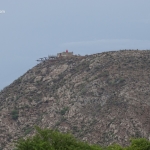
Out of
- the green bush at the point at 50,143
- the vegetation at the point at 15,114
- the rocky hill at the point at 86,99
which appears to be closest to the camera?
the green bush at the point at 50,143

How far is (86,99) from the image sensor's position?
6066 centimetres

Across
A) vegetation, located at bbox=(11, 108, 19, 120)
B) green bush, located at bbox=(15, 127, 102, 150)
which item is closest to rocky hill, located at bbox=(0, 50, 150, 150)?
vegetation, located at bbox=(11, 108, 19, 120)

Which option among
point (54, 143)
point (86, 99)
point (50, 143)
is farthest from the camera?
point (86, 99)

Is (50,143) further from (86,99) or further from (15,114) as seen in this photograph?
(15,114)

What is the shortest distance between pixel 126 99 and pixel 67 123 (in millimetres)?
8150

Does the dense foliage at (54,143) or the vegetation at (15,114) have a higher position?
the vegetation at (15,114)

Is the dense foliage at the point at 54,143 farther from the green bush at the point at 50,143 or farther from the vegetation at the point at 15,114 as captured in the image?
the vegetation at the point at 15,114

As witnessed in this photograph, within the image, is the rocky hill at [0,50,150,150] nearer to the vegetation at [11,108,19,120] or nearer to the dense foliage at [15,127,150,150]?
the vegetation at [11,108,19,120]

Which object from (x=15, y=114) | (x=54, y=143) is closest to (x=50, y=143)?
(x=54, y=143)

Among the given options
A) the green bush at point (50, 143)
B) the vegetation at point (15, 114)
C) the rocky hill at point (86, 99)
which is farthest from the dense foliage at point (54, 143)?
the vegetation at point (15, 114)

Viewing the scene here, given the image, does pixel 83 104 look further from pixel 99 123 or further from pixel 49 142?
pixel 49 142

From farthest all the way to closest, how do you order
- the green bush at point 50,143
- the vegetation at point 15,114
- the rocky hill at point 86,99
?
the vegetation at point 15,114
the rocky hill at point 86,99
the green bush at point 50,143

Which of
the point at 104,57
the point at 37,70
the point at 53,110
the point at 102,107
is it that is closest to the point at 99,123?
the point at 102,107

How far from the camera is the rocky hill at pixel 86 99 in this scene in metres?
53.5
